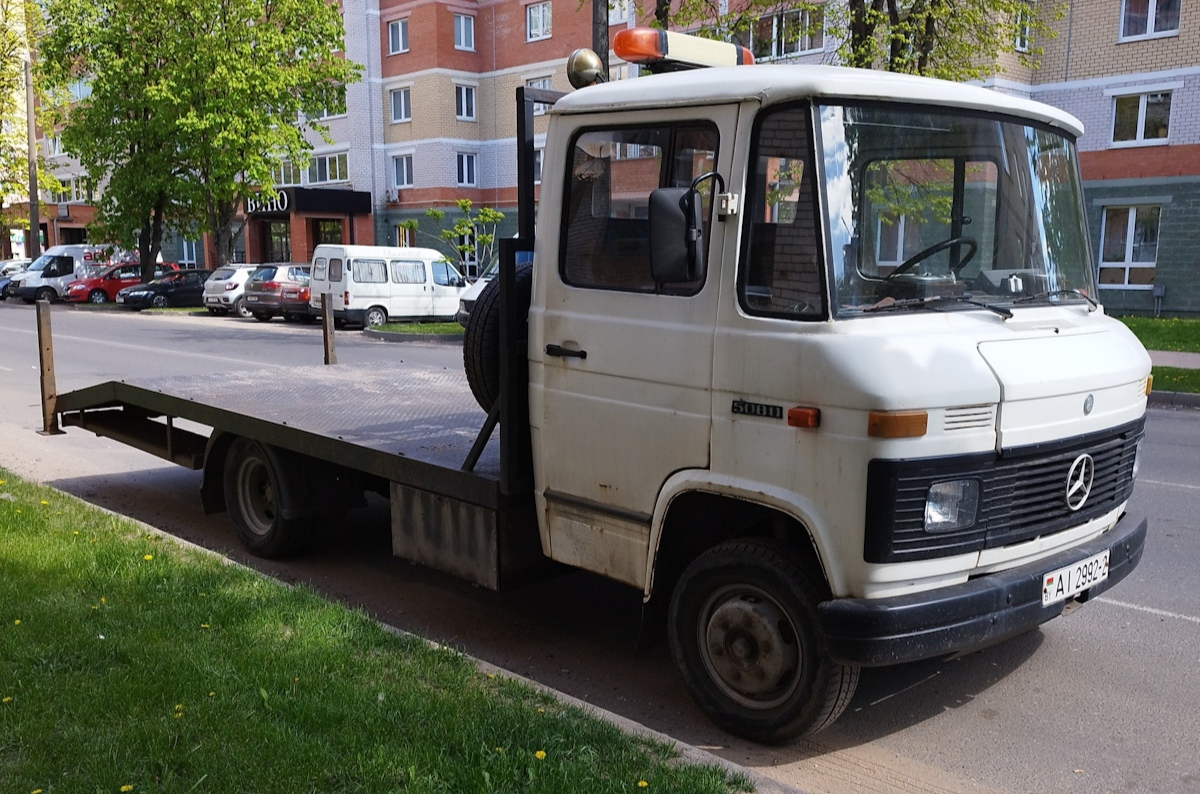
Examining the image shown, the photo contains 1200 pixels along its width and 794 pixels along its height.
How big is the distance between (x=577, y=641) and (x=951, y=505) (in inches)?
87.2

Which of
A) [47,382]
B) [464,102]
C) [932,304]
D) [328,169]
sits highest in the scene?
[464,102]

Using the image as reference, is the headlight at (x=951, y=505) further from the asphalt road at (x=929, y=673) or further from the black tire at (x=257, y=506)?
the black tire at (x=257, y=506)

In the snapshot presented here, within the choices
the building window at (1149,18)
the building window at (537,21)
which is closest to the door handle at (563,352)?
the building window at (1149,18)

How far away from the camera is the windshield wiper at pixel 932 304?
383cm

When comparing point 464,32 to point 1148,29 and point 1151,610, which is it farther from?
point 1151,610

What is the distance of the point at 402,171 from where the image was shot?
150 feet

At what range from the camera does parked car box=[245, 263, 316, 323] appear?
27438 mm

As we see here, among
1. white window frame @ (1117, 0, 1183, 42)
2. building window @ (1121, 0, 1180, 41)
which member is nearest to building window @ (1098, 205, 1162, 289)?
white window frame @ (1117, 0, 1183, 42)

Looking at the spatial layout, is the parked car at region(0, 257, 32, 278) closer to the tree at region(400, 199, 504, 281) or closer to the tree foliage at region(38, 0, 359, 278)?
the tree foliage at region(38, 0, 359, 278)

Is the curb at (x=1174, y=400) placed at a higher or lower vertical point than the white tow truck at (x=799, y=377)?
lower

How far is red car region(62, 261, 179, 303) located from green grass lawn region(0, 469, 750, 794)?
115ft

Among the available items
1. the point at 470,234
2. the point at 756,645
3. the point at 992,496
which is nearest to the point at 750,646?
the point at 756,645

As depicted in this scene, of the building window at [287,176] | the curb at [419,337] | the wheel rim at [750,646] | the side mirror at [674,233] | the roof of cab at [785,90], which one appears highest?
the building window at [287,176]

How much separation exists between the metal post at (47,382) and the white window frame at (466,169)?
3640 centimetres
